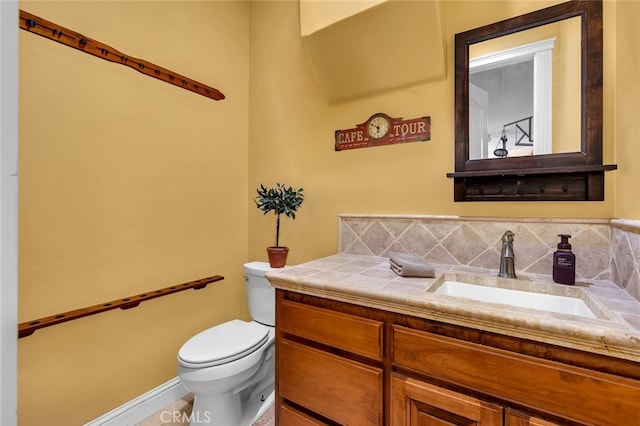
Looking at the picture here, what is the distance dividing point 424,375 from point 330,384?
0.35 metres

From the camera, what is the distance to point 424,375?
866 millimetres

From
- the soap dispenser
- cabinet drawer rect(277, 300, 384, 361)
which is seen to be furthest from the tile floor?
the soap dispenser

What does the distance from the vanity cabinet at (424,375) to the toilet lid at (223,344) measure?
318 mm

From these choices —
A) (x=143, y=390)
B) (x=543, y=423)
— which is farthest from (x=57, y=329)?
(x=543, y=423)

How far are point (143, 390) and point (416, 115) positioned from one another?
6.97 ft

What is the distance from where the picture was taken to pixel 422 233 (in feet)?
4.78

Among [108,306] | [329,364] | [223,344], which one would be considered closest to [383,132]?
[329,364]

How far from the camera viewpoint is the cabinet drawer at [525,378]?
0.64 m

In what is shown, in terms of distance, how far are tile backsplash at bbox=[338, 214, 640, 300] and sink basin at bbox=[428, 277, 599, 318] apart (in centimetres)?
14

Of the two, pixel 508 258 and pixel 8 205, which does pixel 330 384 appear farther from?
pixel 8 205

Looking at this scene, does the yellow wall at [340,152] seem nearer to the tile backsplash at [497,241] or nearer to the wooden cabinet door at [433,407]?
the tile backsplash at [497,241]

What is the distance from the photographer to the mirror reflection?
1.15 m

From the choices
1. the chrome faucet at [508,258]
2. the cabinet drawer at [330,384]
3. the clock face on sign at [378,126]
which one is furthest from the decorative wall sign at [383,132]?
the cabinet drawer at [330,384]

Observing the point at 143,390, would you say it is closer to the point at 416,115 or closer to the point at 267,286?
the point at 267,286
